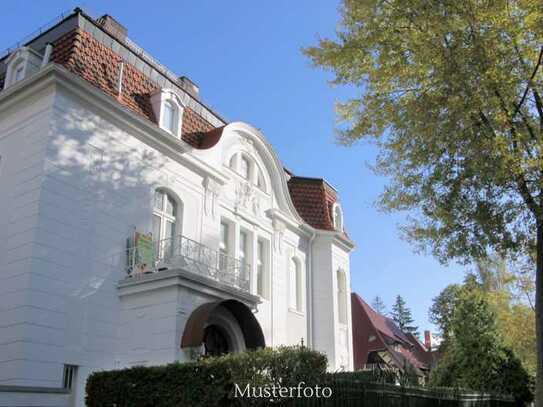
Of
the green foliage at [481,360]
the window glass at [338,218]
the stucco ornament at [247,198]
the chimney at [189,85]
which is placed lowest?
the green foliage at [481,360]

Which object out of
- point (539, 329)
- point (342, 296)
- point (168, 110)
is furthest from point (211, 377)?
point (342, 296)

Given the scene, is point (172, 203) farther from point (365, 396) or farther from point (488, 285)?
point (488, 285)

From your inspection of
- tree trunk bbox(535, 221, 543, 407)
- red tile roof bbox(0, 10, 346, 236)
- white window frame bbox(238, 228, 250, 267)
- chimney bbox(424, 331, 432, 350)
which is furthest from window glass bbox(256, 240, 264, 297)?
chimney bbox(424, 331, 432, 350)

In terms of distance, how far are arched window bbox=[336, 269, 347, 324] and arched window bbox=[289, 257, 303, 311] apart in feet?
8.03

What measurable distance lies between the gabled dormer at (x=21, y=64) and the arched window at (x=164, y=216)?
456 centimetres

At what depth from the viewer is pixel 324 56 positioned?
14789 mm

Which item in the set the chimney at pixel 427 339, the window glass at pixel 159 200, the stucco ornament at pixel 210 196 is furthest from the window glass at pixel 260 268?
the chimney at pixel 427 339

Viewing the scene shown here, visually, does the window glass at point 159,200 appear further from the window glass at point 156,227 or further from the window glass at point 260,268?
the window glass at point 260,268

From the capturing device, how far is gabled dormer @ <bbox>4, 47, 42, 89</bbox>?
48.1 feet

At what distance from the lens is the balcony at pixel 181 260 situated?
14.4 meters

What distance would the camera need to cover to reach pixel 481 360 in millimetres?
18625

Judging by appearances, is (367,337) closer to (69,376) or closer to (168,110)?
(168,110)

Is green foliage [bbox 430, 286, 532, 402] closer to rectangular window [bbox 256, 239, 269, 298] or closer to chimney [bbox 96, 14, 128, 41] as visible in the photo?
rectangular window [bbox 256, 239, 269, 298]

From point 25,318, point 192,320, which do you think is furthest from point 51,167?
point 192,320
